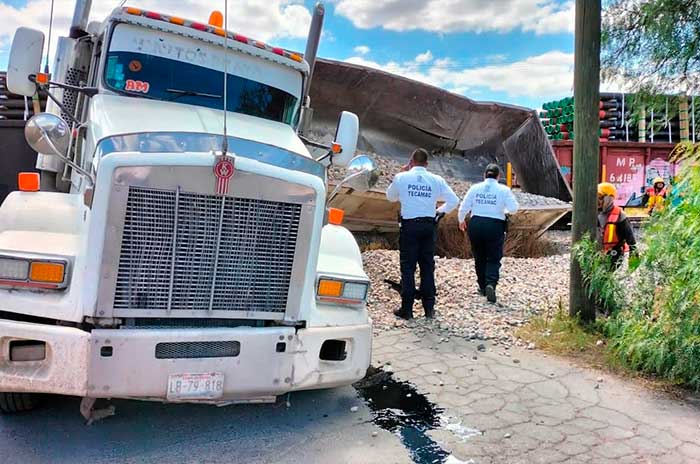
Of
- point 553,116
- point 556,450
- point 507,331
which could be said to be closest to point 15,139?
point 507,331

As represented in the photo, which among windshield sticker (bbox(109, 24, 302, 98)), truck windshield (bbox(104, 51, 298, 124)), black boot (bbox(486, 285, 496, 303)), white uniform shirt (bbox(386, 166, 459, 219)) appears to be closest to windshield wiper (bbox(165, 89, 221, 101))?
truck windshield (bbox(104, 51, 298, 124))

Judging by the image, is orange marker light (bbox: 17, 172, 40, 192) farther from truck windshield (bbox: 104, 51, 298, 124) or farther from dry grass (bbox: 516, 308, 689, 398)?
dry grass (bbox: 516, 308, 689, 398)

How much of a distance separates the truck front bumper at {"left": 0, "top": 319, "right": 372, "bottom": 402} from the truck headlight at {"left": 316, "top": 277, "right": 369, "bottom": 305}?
0.96 ft

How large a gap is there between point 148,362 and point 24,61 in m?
2.75

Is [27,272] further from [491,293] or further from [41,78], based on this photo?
[491,293]

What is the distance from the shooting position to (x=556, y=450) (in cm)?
339

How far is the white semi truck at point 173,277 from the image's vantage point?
3006 millimetres

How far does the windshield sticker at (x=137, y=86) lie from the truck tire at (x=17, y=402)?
2.26 m

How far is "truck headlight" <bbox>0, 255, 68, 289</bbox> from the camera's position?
309cm

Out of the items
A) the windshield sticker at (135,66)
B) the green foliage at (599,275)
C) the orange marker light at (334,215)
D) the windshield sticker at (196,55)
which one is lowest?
the green foliage at (599,275)

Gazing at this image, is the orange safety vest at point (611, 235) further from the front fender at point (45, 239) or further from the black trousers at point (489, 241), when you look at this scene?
the front fender at point (45, 239)

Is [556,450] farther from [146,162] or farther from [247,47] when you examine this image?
[247,47]

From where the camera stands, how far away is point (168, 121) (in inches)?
164

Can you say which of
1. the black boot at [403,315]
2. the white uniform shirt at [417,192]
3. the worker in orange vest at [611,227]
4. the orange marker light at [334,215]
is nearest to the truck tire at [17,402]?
the orange marker light at [334,215]
